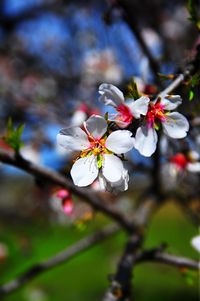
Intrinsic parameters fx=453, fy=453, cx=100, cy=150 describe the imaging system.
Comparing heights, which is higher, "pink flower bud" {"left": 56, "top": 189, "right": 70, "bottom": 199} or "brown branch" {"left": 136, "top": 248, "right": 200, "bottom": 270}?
"pink flower bud" {"left": 56, "top": 189, "right": 70, "bottom": 199}

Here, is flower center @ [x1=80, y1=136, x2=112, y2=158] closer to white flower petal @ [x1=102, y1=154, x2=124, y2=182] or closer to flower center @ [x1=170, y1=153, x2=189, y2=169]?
white flower petal @ [x1=102, y1=154, x2=124, y2=182]

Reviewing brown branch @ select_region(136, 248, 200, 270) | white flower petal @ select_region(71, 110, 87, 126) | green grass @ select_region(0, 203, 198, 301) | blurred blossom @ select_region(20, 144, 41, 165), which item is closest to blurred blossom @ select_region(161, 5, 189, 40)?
green grass @ select_region(0, 203, 198, 301)

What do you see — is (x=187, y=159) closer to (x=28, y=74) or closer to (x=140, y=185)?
(x=140, y=185)

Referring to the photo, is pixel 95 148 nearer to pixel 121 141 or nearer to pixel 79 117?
pixel 121 141

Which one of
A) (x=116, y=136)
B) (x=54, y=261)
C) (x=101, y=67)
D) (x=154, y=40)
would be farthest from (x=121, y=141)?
(x=101, y=67)

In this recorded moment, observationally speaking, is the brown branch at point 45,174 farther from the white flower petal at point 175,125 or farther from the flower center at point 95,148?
the white flower petal at point 175,125

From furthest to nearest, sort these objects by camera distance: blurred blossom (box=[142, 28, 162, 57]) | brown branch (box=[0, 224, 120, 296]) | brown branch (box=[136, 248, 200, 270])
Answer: blurred blossom (box=[142, 28, 162, 57]) < brown branch (box=[0, 224, 120, 296]) < brown branch (box=[136, 248, 200, 270])
